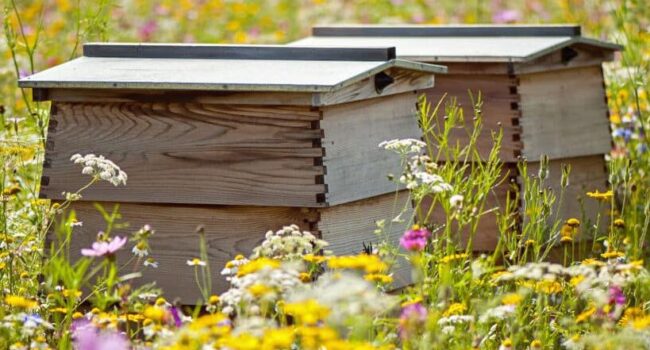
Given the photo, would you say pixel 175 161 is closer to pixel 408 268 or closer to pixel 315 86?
pixel 315 86

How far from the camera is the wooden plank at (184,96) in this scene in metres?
4.00

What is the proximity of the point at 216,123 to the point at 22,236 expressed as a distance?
75 centimetres

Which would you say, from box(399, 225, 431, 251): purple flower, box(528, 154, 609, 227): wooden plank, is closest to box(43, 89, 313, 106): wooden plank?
box(399, 225, 431, 251): purple flower

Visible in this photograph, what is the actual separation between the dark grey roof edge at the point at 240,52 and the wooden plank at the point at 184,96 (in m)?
0.43

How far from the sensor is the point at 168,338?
2.69 metres

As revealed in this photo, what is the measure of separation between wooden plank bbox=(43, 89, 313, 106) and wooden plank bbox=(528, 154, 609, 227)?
5.61ft

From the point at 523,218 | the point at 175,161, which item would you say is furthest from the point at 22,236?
the point at 523,218

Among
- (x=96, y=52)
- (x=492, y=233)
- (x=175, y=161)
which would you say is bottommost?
(x=492, y=233)

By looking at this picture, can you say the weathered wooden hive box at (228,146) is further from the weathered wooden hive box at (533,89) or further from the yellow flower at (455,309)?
the weathered wooden hive box at (533,89)

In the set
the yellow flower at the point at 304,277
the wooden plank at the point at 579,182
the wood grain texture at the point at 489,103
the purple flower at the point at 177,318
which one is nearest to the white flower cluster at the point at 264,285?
the purple flower at the point at 177,318

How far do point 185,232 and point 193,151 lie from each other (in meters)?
0.28

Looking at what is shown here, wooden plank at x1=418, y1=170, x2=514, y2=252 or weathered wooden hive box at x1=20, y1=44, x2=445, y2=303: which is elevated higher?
weathered wooden hive box at x1=20, y1=44, x2=445, y2=303

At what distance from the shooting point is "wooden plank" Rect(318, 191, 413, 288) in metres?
4.07

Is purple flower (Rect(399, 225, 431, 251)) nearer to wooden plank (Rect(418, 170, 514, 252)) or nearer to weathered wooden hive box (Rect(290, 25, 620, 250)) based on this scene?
weathered wooden hive box (Rect(290, 25, 620, 250))
